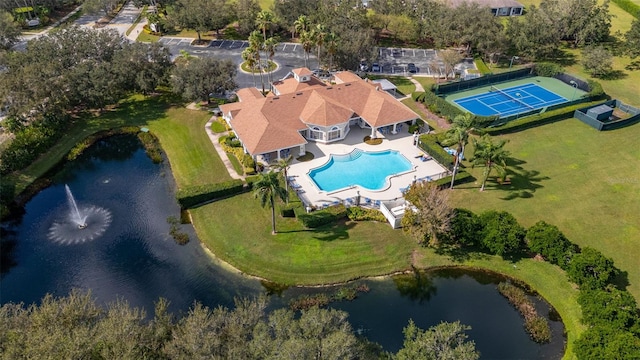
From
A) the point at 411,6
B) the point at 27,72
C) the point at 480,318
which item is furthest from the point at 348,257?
→ the point at 411,6

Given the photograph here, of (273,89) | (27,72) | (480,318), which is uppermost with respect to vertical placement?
(27,72)

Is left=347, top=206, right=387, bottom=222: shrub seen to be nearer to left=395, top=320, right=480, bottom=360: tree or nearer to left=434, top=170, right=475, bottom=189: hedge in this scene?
left=434, top=170, right=475, bottom=189: hedge

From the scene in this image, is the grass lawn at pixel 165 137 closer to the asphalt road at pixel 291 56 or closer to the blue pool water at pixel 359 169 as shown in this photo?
the blue pool water at pixel 359 169

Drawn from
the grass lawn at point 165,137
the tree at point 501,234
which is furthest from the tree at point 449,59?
the grass lawn at point 165,137

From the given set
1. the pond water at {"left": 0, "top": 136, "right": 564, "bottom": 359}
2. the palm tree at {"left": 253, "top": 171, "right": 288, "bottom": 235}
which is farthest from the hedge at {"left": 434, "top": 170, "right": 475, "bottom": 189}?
the palm tree at {"left": 253, "top": 171, "right": 288, "bottom": 235}

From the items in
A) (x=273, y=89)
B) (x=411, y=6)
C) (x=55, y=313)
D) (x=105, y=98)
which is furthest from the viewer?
(x=411, y=6)

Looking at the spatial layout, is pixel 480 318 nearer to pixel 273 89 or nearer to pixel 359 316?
pixel 359 316

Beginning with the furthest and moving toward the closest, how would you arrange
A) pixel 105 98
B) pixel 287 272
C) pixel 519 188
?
1. pixel 105 98
2. pixel 519 188
3. pixel 287 272

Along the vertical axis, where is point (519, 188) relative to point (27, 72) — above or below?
below

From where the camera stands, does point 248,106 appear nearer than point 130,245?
No
